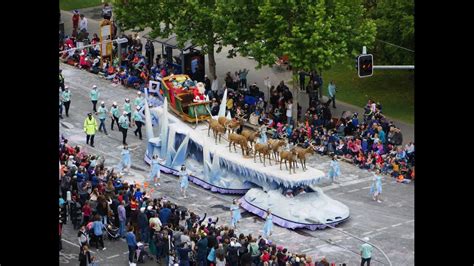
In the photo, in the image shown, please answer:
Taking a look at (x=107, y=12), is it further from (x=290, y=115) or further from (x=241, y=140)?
(x=241, y=140)

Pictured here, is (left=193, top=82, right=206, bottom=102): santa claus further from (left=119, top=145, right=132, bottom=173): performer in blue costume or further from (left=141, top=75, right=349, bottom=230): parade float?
(left=119, top=145, right=132, bottom=173): performer in blue costume

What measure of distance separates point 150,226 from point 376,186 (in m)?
11.8

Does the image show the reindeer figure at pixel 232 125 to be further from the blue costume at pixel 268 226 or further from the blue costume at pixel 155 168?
the blue costume at pixel 268 226

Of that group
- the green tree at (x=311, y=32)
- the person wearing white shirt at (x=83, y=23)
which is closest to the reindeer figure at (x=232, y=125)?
the green tree at (x=311, y=32)

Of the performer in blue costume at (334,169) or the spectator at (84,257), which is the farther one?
the performer in blue costume at (334,169)

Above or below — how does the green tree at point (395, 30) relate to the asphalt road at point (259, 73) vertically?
above

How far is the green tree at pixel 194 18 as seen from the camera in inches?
2707

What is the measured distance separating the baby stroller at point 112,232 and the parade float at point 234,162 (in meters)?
6.68

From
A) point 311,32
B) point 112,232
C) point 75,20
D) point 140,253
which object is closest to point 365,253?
point 140,253

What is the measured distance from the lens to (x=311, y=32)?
65.6 m

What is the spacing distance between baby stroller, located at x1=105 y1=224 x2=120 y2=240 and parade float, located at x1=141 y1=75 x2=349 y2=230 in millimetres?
6675

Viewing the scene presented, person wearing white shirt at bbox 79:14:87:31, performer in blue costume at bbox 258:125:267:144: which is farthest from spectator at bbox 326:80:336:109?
person wearing white shirt at bbox 79:14:87:31
